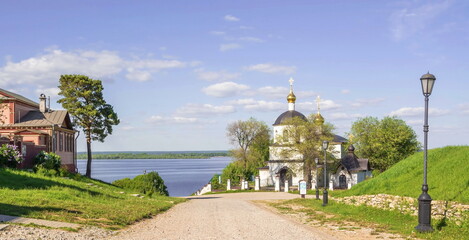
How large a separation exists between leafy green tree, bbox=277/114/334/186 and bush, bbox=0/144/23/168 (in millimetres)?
Answer: 30658

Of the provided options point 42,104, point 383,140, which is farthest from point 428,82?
point 383,140

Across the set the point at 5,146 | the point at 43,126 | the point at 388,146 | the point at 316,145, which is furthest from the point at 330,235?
the point at 388,146

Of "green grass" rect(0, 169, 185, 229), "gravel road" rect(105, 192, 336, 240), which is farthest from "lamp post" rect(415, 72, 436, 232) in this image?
"green grass" rect(0, 169, 185, 229)

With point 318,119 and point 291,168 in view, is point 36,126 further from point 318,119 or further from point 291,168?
point 318,119

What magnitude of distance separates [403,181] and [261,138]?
192 ft

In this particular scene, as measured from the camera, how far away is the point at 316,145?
5244 centimetres

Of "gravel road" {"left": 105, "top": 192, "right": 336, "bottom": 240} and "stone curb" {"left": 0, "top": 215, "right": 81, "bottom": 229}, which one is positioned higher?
"stone curb" {"left": 0, "top": 215, "right": 81, "bottom": 229}

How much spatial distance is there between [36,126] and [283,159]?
1174 inches

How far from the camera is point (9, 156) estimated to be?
97.9ft

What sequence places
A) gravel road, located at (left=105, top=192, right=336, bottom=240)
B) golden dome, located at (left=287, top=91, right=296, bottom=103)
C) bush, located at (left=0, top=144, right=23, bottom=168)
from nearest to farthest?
gravel road, located at (left=105, top=192, right=336, bottom=240), bush, located at (left=0, top=144, right=23, bottom=168), golden dome, located at (left=287, top=91, right=296, bottom=103)

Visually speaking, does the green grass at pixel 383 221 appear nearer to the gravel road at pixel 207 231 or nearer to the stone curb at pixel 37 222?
the gravel road at pixel 207 231

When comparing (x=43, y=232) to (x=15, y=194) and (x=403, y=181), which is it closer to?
(x=15, y=194)

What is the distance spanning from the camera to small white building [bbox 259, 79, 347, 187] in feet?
184

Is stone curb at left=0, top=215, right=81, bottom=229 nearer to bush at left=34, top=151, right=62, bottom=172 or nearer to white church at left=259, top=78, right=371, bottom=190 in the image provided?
bush at left=34, top=151, right=62, bottom=172
